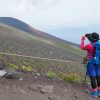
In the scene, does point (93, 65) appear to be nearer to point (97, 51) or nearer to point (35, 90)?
point (97, 51)

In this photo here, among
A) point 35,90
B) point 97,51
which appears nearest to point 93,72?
point 97,51

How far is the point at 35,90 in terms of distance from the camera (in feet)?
35.8

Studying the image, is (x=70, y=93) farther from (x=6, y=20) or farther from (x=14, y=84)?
(x=6, y=20)

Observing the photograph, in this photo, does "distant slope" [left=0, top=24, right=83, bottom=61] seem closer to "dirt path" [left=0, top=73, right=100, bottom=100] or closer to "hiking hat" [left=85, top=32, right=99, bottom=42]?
"dirt path" [left=0, top=73, right=100, bottom=100]

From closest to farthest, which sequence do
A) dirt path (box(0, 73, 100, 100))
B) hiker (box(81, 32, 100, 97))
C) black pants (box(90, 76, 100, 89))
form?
dirt path (box(0, 73, 100, 100)), hiker (box(81, 32, 100, 97)), black pants (box(90, 76, 100, 89))

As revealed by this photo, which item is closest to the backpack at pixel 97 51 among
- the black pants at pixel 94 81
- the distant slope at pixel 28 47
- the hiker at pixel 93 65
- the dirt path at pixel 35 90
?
the hiker at pixel 93 65

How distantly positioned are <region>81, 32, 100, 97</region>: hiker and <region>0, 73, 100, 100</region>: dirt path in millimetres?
356

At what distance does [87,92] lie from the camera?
1179 cm

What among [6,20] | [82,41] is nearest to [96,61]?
[82,41]

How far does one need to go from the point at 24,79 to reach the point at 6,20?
48996mm

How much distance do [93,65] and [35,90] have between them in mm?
2024

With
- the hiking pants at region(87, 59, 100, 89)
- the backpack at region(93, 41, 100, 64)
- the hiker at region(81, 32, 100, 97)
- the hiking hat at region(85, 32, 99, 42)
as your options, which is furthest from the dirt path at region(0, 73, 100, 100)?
the hiking hat at region(85, 32, 99, 42)

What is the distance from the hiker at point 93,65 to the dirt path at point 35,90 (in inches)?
14.0

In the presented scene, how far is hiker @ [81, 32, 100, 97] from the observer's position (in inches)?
447
